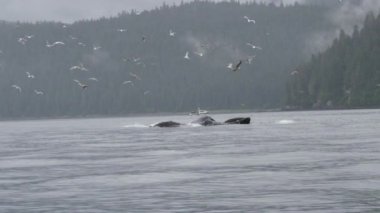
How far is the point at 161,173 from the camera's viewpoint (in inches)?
1898

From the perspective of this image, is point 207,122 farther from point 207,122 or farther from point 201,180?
point 201,180

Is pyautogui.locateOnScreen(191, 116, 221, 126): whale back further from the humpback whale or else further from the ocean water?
the ocean water

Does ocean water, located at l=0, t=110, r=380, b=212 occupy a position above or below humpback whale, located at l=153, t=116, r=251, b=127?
below

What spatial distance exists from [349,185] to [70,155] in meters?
32.7

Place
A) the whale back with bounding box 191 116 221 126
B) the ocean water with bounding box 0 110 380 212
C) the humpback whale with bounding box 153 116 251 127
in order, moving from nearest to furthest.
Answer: the ocean water with bounding box 0 110 380 212
the whale back with bounding box 191 116 221 126
the humpback whale with bounding box 153 116 251 127

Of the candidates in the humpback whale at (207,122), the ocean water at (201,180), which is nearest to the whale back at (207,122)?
the humpback whale at (207,122)

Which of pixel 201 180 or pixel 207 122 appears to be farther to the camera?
pixel 207 122

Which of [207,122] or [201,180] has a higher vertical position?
[207,122]

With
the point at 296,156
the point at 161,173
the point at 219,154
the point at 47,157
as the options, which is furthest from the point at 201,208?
the point at 47,157

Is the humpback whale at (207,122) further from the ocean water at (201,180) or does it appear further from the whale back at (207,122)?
the ocean water at (201,180)

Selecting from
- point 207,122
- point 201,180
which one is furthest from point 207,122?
point 201,180

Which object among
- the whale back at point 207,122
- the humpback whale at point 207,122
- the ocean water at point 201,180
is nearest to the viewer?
the ocean water at point 201,180

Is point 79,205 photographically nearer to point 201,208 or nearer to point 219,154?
point 201,208

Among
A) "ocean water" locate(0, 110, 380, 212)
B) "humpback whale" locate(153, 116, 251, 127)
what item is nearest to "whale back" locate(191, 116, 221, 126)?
"humpback whale" locate(153, 116, 251, 127)
